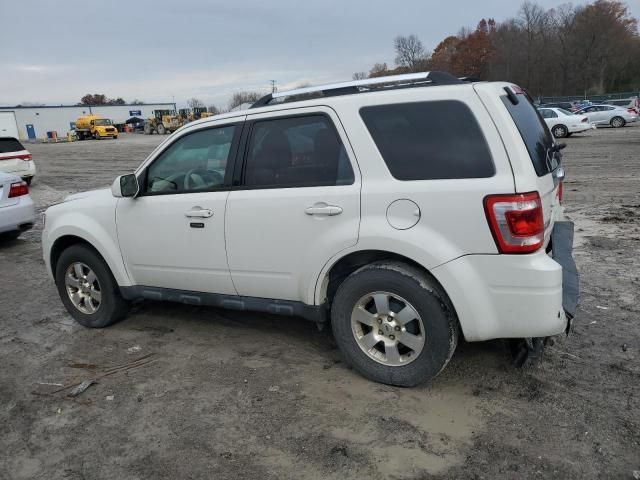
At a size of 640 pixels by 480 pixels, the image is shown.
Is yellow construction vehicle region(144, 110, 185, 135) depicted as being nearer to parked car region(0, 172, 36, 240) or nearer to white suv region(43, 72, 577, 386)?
parked car region(0, 172, 36, 240)

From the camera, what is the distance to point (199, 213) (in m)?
4.14

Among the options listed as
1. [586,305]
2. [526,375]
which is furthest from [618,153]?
[526,375]

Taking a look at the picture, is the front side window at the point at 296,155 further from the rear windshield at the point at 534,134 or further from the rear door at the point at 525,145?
the rear windshield at the point at 534,134

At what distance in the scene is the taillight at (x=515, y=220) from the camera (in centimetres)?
305

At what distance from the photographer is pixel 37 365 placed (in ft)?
14.3

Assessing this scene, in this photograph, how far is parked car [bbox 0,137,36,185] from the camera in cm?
1475

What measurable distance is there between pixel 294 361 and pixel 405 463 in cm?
146

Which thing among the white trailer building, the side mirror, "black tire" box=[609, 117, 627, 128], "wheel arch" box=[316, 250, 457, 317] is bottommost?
"black tire" box=[609, 117, 627, 128]

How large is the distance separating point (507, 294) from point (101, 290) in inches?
143

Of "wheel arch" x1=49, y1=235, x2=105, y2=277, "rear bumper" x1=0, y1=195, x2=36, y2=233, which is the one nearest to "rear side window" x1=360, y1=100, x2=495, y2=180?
"wheel arch" x1=49, y1=235, x2=105, y2=277

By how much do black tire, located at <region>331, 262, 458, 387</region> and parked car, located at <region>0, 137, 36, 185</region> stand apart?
14.2 meters

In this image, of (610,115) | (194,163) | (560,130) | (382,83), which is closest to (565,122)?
(560,130)

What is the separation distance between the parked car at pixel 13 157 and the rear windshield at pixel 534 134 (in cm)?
1471

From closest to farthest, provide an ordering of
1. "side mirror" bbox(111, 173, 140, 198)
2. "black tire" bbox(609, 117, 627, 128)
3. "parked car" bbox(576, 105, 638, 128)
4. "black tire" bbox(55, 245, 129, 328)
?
1. "side mirror" bbox(111, 173, 140, 198)
2. "black tire" bbox(55, 245, 129, 328)
3. "parked car" bbox(576, 105, 638, 128)
4. "black tire" bbox(609, 117, 627, 128)
